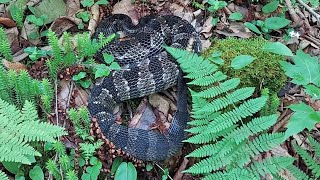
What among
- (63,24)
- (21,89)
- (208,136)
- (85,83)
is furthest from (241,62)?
(63,24)

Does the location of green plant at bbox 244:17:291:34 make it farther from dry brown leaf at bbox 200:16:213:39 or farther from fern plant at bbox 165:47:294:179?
fern plant at bbox 165:47:294:179

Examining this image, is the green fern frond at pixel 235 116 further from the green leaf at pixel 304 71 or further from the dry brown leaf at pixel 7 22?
the dry brown leaf at pixel 7 22

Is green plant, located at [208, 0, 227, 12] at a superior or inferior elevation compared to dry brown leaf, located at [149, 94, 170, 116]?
superior

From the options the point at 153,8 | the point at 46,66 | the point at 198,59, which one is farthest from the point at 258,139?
the point at 153,8

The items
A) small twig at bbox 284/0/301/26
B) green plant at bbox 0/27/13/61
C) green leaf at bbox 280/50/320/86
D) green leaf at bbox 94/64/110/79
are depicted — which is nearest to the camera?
green leaf at bbox 280/50/320/86

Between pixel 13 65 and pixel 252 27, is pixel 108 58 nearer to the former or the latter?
pixel 13 65

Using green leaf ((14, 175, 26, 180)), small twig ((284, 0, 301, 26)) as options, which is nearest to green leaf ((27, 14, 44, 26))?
green leaf ((14, 175, 26, 180))

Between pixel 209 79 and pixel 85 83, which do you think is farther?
pixel 85 83
